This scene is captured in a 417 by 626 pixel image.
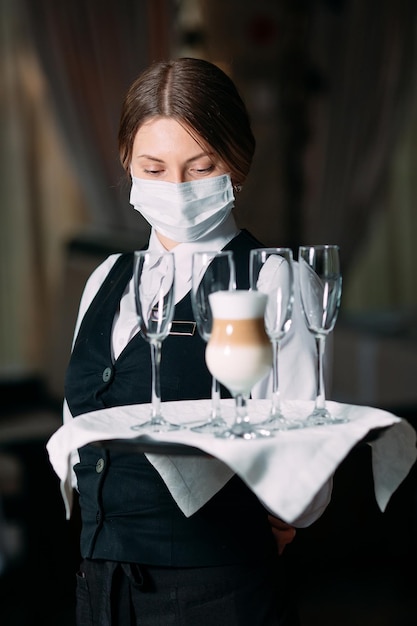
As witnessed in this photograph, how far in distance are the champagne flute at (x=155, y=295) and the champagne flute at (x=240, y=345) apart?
→ 0.09m

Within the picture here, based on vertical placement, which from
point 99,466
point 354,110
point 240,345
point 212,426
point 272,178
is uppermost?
point 354,110

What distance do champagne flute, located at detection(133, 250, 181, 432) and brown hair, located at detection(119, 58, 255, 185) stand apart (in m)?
0.29

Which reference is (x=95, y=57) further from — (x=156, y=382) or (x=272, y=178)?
(x=156, y=382)

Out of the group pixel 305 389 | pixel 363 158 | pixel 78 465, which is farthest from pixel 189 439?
pixel 363 158

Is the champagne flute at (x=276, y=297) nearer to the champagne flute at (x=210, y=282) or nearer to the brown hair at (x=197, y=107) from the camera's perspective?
the champagne flute at (x=210, y=282)

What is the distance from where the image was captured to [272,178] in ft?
22.3

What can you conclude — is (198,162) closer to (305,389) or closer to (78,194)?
(305,389)

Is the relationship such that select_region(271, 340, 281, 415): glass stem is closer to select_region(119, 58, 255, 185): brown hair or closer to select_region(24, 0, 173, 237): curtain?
select_region(119, 58, 255, 185): brown hair

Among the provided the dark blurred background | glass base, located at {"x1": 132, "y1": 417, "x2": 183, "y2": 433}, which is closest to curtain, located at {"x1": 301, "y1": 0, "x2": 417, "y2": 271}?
the dark blurred background

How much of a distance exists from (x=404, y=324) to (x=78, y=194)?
2357mm

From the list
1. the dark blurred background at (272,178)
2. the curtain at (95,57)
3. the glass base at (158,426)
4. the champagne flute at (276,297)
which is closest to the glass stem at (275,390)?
the champagne flute at (276,297)

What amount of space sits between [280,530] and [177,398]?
33 centimetres

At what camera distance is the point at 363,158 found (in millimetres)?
6230

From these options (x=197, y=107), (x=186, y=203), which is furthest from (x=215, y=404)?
(x=197, y=107)
